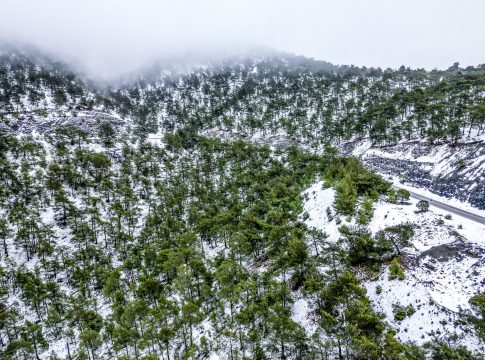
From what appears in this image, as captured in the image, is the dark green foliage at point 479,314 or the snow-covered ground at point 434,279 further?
the snow-covered ground at point 434,279

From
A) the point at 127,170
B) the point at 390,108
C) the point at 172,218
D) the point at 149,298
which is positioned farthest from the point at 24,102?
the point at 390,108

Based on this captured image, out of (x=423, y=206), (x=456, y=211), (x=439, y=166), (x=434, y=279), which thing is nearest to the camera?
(x=434, y=279)

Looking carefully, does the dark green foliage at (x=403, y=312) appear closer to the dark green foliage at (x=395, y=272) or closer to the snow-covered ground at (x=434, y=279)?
the snow-covered ground at (x=434, y=279)

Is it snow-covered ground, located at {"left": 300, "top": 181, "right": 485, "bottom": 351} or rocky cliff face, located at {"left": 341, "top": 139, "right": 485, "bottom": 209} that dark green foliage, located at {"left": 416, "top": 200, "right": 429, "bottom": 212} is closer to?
snow-covered ground, located at {"left": 300, "top": 181, "right": 485, "bottom": 351}

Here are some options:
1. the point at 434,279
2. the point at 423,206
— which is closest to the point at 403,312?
the point at 434,279

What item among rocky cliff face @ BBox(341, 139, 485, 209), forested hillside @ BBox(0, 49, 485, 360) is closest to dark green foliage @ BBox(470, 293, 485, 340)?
forested hillside @ BBox(0, 49, 485, 360)

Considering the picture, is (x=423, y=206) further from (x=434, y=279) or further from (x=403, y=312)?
(x=403, y=312)

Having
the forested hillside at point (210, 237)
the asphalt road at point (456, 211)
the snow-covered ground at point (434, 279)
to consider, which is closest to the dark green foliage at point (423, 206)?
the snow-covered ground at point (434, 279)
